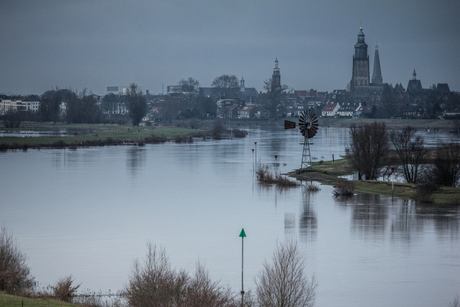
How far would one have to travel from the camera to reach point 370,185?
1505 inches

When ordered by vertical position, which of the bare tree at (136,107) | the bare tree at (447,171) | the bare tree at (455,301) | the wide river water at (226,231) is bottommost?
the bare tree at (455,301)

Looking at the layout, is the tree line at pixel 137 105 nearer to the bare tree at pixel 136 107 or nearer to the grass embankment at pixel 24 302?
the bare tree at pixel 136 107

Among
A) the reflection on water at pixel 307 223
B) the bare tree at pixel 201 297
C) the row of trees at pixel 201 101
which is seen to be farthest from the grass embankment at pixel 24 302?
the row of trees at pixel 201 101

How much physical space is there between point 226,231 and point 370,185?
47.9ft

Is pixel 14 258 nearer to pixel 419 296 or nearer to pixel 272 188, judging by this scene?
pixel 419 296

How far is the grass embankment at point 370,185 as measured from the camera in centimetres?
3316

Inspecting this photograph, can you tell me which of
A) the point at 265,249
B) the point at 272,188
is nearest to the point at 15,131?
the point at 272,188

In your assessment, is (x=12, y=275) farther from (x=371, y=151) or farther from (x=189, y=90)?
(x=189, y=90)

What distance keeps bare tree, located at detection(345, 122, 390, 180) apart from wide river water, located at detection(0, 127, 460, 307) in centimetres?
352

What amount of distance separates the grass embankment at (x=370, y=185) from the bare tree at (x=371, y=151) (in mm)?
1937

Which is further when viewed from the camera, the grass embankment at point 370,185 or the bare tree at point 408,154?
the bare tree at point 408,154

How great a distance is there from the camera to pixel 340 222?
2836 cm

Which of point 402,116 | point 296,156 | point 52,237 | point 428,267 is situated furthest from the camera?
A: point 402,116

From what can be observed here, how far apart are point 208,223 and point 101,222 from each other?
16.3 ft
